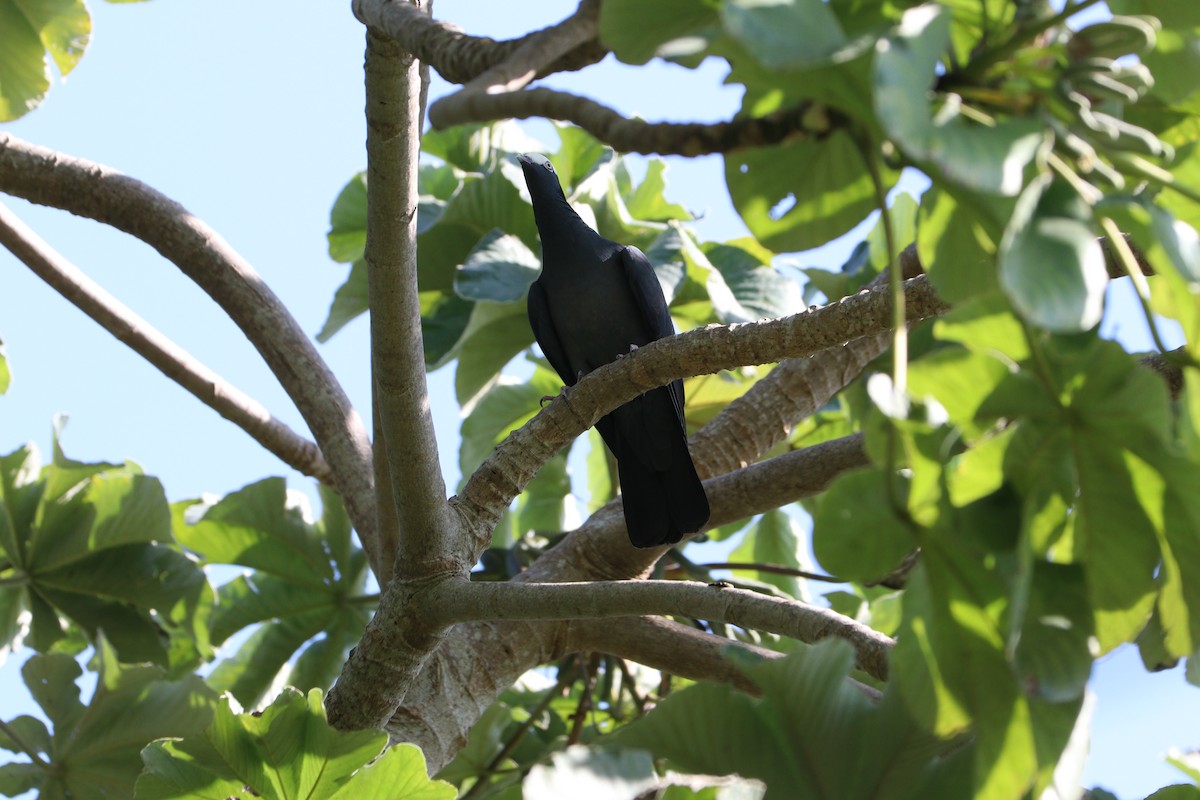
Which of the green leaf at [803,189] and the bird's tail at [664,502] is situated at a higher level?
the bird's tail at [664,502]

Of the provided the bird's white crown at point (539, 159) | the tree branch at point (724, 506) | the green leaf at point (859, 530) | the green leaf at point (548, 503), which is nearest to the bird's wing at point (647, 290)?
the bird's white crown at point (539, 159)

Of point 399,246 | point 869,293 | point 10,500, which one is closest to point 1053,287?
point 869,293

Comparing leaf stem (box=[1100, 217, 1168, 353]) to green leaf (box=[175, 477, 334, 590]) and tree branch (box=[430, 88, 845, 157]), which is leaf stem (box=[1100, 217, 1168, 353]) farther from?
green leaf (box=[175, 477, 334, 590])

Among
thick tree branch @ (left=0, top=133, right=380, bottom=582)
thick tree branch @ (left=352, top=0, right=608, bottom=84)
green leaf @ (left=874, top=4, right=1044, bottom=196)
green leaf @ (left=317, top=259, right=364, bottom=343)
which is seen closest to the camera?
green leaf @ (left=874, top=4, right=1044, bottom=196)

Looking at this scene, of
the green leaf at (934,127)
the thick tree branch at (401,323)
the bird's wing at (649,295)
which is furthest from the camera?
the bird's wing at (649,295)

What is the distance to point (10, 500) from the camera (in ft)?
10.3

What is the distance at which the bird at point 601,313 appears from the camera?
11.7 ft

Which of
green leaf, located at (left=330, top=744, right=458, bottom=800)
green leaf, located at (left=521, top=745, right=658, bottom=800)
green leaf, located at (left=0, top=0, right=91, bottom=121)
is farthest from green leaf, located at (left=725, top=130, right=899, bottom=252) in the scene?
green leaf, located at (left=0, top=0, right=91, bottom=121)

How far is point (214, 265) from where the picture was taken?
3.09 m

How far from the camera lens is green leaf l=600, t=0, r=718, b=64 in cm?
98

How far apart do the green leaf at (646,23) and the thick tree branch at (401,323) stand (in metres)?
0.84

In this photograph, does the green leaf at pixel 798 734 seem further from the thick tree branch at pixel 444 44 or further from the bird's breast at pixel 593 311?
the bird's breast at pixel 593 311

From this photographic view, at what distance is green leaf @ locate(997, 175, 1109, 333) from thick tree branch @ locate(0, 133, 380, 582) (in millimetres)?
2438

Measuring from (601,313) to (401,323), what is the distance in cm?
209
